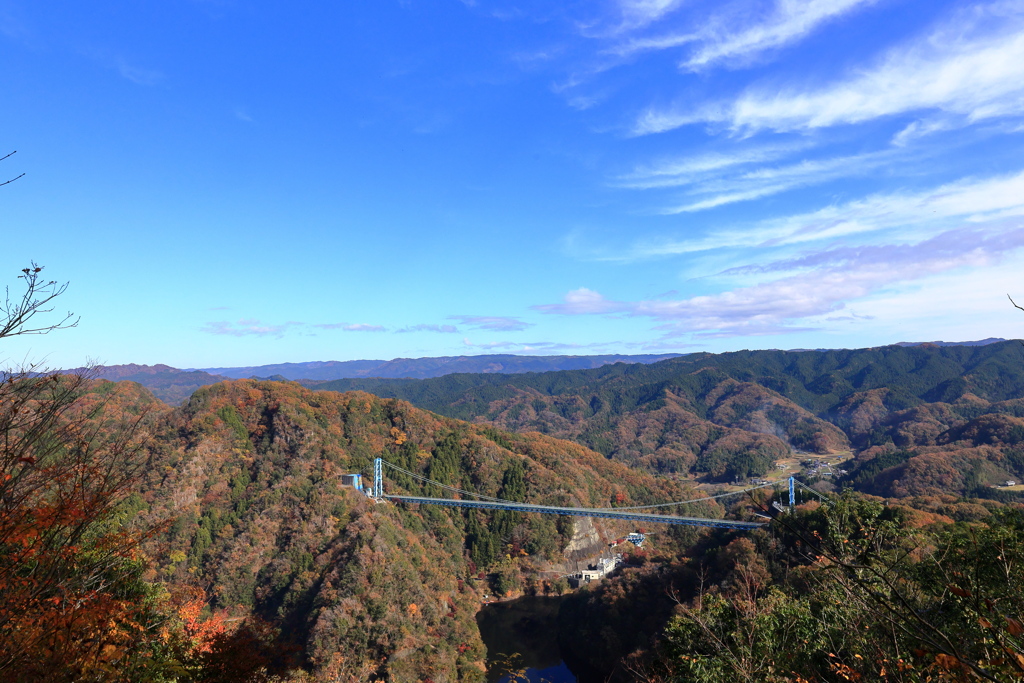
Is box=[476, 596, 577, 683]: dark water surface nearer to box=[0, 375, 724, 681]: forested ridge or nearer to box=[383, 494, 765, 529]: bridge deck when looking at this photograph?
box=[0, 375, 724, 681]: forested ridge

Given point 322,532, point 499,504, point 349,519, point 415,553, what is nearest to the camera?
point 322,532

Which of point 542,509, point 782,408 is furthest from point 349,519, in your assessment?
point 782,408

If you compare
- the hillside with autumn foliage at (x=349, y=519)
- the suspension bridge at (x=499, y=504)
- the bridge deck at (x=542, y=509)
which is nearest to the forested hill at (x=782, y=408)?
the suspension bridge at (x=499, y=504)

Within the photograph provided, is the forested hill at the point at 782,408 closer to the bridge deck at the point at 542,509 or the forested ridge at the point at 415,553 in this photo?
the forested ridge at the point at 415,553

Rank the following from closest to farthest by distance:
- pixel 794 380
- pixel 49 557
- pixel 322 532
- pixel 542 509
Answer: pixel 49 557, pixel 322 532, pixel 542 509, pixel 794 380

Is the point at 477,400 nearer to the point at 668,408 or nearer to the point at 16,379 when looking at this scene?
the point at 668,408

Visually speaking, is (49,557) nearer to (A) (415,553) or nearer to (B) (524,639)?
(A) (415,553)

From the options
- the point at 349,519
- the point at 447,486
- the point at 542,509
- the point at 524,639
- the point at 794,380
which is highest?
the point at 794,380
